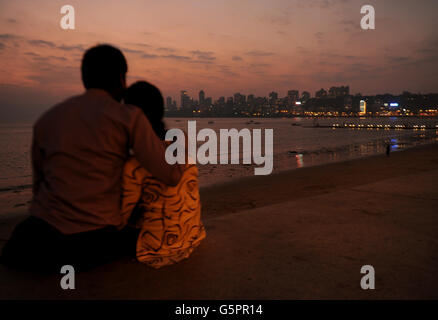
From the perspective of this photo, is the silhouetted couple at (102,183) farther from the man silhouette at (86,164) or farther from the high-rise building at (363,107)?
the high-rise building at (363,107)

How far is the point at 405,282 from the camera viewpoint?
1.98 metres

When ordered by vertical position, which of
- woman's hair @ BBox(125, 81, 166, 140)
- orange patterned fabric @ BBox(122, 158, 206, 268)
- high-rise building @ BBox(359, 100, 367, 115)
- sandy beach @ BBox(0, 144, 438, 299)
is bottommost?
sandy beach @ BBox(0, 144, 438, 299)

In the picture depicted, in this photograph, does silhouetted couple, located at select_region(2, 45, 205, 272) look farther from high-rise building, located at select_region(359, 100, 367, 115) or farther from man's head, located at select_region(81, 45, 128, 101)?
high-rise building, located at select_region(359, 100, 367, 115)

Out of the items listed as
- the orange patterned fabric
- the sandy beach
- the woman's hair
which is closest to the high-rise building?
the sandy beach

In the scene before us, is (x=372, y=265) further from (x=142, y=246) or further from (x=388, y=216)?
(x=142, y=246)

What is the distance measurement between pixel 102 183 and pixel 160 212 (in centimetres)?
50

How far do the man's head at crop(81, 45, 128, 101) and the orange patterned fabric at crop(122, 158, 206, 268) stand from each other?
62 centimetres

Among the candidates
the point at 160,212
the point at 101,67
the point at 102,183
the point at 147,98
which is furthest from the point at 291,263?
the point at 101,67

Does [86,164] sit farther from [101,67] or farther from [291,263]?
[291,263]

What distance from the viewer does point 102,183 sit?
1875mm

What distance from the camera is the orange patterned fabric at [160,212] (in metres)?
2.10

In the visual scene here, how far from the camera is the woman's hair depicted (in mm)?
2051

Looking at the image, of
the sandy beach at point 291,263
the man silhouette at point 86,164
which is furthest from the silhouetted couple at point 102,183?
the sandy beach at point 291,263
